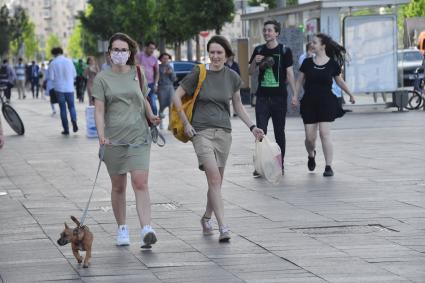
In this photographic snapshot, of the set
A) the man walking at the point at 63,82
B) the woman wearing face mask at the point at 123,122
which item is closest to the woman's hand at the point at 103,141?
the woman wearing face mask at the point at 123,122

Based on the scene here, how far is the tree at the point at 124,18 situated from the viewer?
7506 cm

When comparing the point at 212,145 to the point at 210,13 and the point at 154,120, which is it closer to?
the point at 154,120

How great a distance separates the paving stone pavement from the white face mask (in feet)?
4.52

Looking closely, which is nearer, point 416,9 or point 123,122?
point 123,122

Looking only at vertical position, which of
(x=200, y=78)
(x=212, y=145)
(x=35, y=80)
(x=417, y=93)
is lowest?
(x=35, y=80)

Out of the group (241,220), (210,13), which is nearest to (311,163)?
(241,220)

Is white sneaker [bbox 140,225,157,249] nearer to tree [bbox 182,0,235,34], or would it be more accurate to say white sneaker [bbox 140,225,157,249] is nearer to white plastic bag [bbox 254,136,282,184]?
white plastic bag [bbox 254,136,282,184]

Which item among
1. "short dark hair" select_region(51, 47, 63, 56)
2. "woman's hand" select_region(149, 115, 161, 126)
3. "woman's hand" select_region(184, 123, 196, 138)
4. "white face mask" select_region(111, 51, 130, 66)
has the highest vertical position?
"white face mask" select_region(111, 51, 130, 66)

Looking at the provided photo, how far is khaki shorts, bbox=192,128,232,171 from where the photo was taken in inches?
392

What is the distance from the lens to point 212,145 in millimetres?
10023

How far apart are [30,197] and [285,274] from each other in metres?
5.63

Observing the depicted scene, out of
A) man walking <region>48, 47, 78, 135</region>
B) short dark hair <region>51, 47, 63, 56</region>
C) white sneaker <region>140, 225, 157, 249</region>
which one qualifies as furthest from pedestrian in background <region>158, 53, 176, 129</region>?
white sneaker <region>140, 225, 157, 249</region>

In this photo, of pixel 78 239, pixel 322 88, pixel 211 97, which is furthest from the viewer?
pixel 322 88

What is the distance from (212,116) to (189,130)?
0.86 feet
